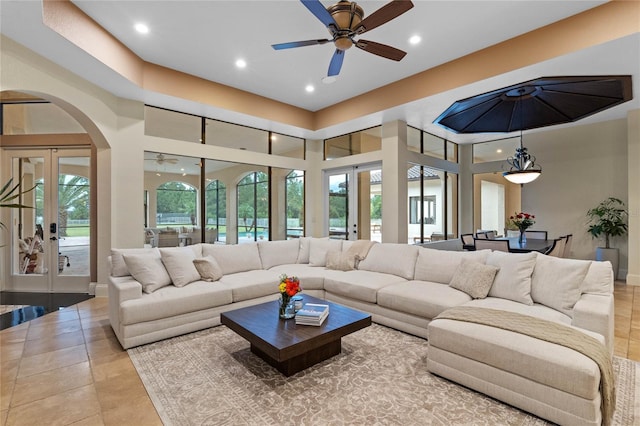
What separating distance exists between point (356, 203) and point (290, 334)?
4749 mm

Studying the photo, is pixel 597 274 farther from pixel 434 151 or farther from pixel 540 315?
pixel 434 151

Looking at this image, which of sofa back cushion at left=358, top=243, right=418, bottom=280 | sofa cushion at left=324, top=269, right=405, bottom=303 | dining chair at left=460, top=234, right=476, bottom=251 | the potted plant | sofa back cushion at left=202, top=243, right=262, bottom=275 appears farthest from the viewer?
dining chair at left=460, top=234, right=476, bottom=251

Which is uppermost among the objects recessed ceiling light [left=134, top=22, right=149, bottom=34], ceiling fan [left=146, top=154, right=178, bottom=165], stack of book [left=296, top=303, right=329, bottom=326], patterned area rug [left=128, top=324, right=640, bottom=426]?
recessed ceiling light [left=134, top=22, right=149, bottom=34]

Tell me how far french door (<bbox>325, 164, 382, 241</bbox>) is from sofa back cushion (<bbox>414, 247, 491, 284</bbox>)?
8.09ft

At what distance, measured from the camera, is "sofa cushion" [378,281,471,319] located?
3.12 metres

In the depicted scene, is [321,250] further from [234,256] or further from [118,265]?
[118,265]

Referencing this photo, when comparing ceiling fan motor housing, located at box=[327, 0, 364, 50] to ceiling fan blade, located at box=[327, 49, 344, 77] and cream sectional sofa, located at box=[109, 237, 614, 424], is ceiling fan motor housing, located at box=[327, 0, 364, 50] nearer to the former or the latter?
ceiling fan blade, located at box=[327, 49, 344, 77]

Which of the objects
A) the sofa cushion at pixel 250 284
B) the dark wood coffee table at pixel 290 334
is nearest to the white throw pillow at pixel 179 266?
the sofa cushion at pixel 250 284

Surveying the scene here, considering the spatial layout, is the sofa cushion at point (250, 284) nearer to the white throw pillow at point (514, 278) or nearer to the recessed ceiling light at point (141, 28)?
the white throw pillow at point (514, 278)

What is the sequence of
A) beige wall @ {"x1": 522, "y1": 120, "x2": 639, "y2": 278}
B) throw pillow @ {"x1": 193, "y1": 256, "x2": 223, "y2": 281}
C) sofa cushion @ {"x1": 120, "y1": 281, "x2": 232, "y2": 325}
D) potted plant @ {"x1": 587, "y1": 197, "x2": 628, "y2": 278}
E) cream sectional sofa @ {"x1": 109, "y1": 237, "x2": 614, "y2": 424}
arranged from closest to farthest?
cream sectional sofa @ {"x1": 109, "y1": 237, "x2": 614, "y2": 424} → sofa cushion @ {"x1": 120, "y1": 281, "x2": 232, "y2": 325} → throw pillow @ {"x1": 193, "y1": 256, "x2": 223, "y2": 281} → potted plant @ {"x1": 587, "y1": 197, "x2": 628, "y2": 278} → beige wall @ {"x1": 522, "y1": 120, "x2": 639, "y2": 278}

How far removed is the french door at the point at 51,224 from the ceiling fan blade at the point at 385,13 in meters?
5.00

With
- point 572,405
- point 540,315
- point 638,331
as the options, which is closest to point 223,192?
point 540,315

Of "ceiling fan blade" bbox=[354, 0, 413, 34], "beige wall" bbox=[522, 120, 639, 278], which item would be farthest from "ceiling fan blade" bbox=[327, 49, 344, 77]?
"beige wall" bbox=[522, 120, 639, 278]

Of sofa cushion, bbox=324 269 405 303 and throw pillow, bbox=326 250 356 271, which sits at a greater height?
throw pillow, bbox=326 250 356 271
